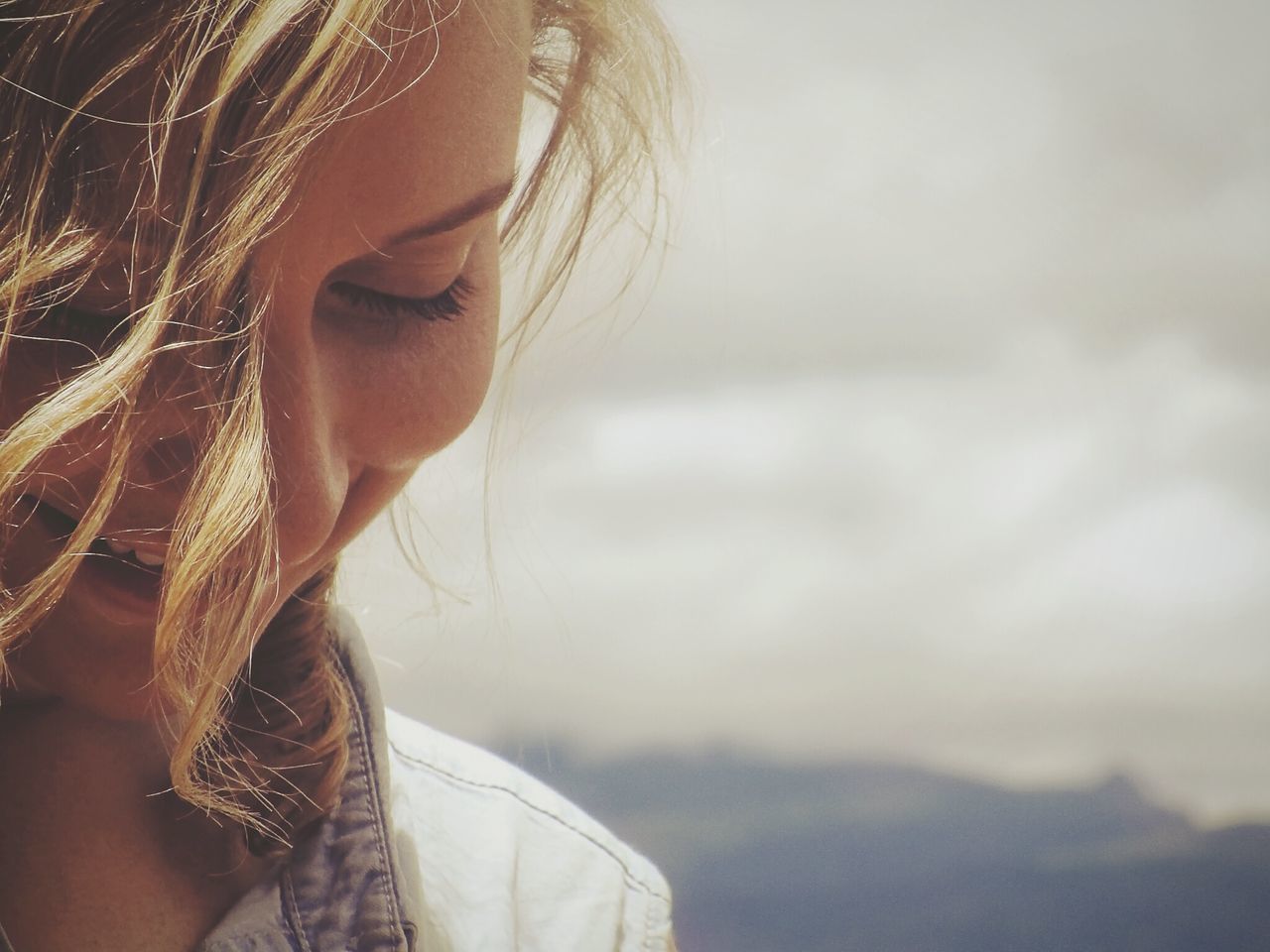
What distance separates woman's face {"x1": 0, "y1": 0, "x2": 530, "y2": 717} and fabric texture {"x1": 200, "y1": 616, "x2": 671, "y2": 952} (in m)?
0.15

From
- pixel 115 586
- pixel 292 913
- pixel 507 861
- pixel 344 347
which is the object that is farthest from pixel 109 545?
pixel 507 861

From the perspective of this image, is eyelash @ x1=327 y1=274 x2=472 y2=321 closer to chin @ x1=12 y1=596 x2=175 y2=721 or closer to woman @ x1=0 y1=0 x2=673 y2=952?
woman @ x1=0 y1=0 x2=673 y2=952

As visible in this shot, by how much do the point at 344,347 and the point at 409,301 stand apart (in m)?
0.04

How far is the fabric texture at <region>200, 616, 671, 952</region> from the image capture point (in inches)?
21.7

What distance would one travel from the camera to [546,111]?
24.1 inches

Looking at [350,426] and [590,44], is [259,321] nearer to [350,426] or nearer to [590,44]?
[350,426]

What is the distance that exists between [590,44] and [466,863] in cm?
47

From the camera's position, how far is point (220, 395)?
401 mm

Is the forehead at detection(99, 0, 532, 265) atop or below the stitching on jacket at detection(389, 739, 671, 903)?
atop

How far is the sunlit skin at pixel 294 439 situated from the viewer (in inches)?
15.9

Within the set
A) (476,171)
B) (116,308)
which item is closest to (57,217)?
(116,308)

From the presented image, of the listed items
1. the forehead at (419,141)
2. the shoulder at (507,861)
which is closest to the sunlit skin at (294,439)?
the forehead at (419,141)

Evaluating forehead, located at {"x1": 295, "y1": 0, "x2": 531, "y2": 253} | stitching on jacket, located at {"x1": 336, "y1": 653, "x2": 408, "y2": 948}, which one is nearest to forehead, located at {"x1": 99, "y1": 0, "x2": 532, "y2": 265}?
forehead, located at {"x1": 295, "y1": 0, "x2": 531, "y2": 253}

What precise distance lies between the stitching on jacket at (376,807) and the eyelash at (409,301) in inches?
9.6
